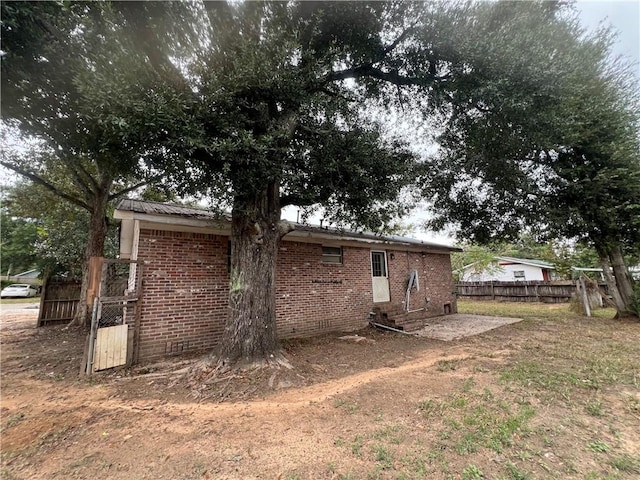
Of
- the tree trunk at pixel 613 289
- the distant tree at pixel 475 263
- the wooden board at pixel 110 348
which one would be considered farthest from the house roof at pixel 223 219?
the distant tree at pixel 475 263

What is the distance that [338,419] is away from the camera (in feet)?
11.2

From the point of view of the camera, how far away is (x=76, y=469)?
2.62 metres

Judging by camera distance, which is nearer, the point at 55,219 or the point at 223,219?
the point at 223,219

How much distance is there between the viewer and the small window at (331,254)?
905 cm

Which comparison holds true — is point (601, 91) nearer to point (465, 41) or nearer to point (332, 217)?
point (465, 41)

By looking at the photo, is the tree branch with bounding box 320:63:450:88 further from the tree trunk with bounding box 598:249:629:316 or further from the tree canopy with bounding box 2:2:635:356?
the tree trunk with bounding box 598:249:629:316

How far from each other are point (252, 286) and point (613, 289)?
1312 cm

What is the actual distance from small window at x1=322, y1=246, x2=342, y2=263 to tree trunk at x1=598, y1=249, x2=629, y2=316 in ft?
32.3

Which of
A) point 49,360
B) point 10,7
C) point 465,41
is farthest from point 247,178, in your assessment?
point 49,360

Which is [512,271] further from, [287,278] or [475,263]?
[287,278]

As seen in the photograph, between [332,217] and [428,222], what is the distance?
23.2 feet

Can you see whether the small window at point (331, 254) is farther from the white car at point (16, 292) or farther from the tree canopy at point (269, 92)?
the white car at point (16, 292)

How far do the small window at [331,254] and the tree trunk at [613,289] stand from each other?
985 cm

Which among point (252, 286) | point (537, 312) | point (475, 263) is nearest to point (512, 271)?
point (475, 263)
